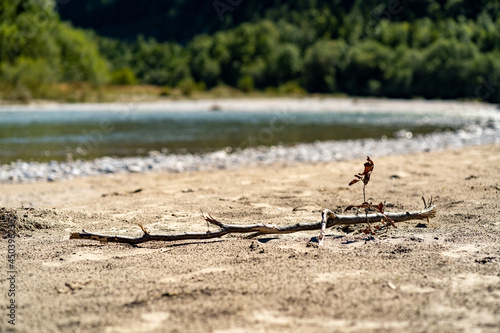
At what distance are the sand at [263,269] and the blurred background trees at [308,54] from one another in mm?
44423

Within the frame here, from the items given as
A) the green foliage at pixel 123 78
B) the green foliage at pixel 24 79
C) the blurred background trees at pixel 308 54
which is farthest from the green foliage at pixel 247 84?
the green foliage at pixel 24 79

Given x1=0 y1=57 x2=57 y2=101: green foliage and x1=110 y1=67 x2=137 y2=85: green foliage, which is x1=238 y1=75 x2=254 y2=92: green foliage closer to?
x1=110 y1=67 x2=137 y2=85: green foliage

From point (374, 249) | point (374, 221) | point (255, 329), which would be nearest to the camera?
point (255, 329)

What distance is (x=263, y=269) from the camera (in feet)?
13.3

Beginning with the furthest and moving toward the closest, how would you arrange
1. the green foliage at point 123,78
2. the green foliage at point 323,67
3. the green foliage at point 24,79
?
the green foliage at point 123,78 < the green foliage at point 323,67 < the green foliage at point 24,79

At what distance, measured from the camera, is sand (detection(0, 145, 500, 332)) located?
3.20 metres

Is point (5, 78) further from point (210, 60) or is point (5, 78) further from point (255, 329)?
point (210, 60)

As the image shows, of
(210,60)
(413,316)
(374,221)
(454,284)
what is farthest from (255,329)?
(210,60)

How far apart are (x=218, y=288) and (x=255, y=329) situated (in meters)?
0.69

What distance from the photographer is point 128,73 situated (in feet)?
291

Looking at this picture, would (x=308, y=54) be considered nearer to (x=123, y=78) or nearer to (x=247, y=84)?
(x=247, y=84)

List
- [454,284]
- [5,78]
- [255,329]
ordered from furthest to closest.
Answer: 1. [5,78]
2. [454,284]
3. [255,329]

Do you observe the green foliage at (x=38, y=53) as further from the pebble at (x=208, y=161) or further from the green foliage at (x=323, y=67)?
the pebble at (x=208, y=161)

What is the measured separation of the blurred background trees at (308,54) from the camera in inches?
2250
